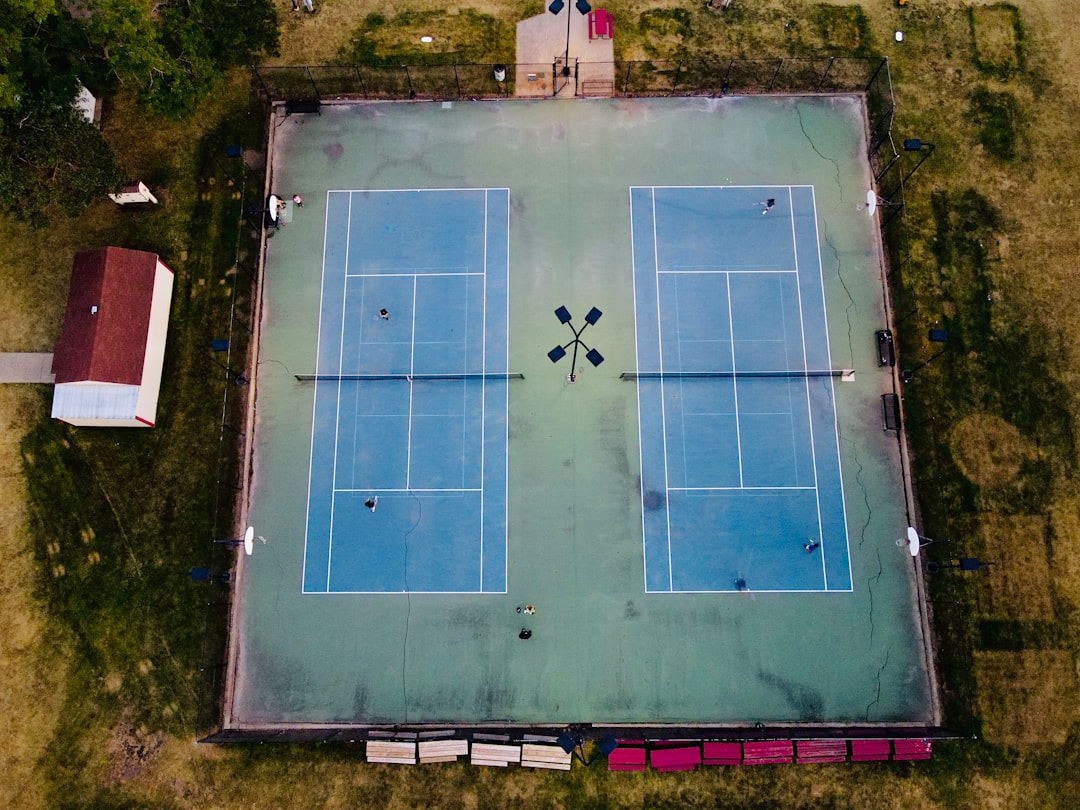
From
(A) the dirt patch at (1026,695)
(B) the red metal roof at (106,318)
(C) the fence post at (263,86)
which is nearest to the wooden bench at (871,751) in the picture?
(A) the dirt patch at (1026,695)

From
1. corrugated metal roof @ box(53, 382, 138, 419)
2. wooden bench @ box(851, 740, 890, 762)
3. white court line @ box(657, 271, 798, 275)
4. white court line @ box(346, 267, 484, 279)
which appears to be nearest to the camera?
wooden bench @ box(851, 740, 890, 762)

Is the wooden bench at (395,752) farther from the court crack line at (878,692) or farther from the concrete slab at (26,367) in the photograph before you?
the concrete slab at (26,367)

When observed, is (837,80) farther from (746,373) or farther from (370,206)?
(370,206)

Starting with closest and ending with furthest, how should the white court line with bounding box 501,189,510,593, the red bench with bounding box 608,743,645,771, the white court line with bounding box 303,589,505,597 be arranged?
the red bench with bounding box 608,743,645,771 < the white court line with bounding box 303,589,505,597 < the white court line with bounding box 501,189,510,593

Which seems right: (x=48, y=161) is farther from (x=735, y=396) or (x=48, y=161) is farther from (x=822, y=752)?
(x=822, y=752)

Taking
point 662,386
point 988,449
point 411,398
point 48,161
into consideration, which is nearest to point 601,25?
point 662,386

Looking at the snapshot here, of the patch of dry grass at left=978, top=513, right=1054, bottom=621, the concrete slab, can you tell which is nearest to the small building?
the concrete slab

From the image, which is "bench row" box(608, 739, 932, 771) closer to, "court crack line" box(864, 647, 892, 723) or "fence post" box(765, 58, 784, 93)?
"court crack line" box(864, 647, 892, 723)
